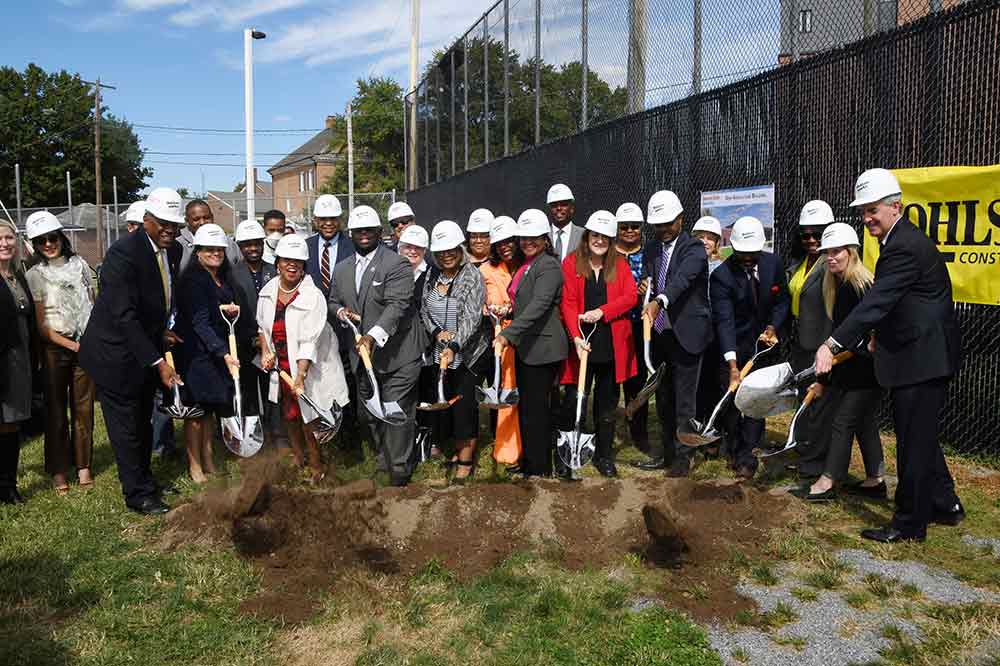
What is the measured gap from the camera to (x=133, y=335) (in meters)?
5.16

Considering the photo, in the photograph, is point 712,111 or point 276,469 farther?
point 712,111

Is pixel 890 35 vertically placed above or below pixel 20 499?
above

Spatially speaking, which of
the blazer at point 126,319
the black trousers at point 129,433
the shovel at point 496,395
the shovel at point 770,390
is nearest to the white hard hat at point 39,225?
the blazer at point 126,319

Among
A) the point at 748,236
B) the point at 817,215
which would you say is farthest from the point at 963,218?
the point at 748,236

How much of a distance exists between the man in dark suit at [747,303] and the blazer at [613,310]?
0.62 meters

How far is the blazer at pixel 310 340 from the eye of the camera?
567 cm

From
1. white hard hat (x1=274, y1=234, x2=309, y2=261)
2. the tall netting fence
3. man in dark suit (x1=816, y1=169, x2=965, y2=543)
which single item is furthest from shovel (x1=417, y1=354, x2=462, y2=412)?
the tall netting fence

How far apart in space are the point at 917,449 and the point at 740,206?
3895 mm

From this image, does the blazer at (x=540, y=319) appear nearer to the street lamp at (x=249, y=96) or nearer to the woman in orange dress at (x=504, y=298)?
the woman in orange dress at (x=504, y=298)

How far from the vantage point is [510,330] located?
550 cm

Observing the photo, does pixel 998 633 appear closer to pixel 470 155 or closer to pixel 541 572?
pixel 541 572

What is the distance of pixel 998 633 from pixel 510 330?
126 inches

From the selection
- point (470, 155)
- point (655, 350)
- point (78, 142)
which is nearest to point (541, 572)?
point (655, 350)

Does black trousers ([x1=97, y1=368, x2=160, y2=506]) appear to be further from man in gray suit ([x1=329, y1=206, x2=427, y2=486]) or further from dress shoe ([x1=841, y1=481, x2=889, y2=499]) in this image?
dress shoe ([x1=841, y1=481, x2=889, y2=499])
